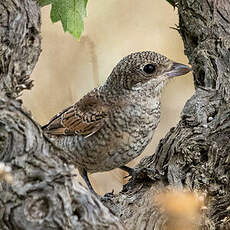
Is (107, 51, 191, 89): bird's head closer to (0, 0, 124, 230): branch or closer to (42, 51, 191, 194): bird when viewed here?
(42, 51, 191, 194): bird

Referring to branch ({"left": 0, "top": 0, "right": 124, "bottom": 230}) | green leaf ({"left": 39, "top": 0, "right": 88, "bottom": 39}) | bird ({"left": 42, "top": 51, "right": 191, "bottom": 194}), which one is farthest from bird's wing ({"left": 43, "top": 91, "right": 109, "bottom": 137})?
branch ({"left": 0, "top": 0, "right": 124, "bottom": 230})

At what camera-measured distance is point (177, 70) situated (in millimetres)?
1954

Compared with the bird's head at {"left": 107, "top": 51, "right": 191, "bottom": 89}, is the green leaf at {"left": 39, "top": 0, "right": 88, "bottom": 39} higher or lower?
higher

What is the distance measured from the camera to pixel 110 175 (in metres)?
2.54

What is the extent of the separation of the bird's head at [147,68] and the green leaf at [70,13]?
281 millimetres

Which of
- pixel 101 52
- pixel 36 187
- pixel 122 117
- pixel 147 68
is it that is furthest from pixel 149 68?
pixel 36 187

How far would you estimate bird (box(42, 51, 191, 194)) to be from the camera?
1985 mm

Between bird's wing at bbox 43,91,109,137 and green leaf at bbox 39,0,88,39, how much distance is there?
0.38 metres

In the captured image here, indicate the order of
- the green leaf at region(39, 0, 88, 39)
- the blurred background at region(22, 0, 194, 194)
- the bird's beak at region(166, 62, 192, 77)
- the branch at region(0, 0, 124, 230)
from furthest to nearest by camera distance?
the blurred background at region(22, 0, 194, 194) < the bird's beak at region(166, 62, 192, 77) < the green leaf at region(39, 0, 88, 39) < the branch at region(0, 0, 124, 230)

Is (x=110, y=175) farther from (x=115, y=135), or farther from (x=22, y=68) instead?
(x=22, y=68)

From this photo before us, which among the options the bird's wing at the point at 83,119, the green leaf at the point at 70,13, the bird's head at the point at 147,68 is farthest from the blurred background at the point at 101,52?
the green leaf at the point at 70,13

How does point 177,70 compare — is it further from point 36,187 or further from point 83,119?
point 36,187

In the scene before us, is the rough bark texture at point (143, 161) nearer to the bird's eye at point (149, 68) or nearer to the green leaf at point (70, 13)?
the bird's eye at point (149, 68)

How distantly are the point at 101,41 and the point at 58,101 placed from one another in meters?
0.30
